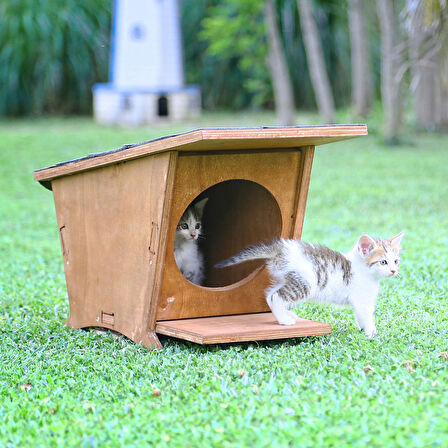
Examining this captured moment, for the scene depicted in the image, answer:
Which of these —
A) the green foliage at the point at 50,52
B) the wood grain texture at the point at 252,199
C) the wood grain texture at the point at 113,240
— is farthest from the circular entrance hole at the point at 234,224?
the green foliage at the point at 50,52

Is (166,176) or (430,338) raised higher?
(166,176)

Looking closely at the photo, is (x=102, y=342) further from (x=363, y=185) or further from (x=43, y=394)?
(x=363, y=185)

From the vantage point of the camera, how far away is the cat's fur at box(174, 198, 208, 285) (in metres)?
5.05

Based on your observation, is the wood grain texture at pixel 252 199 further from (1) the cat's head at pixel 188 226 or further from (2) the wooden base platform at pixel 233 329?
(1) the cat's head at pixel 188 226

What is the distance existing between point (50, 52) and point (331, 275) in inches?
693

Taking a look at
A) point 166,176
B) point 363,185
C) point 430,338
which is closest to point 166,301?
point 166,176

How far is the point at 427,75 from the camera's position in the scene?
16.8m

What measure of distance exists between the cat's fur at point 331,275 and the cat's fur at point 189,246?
777 mm

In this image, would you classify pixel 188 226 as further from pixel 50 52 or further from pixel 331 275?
pixel 50 52

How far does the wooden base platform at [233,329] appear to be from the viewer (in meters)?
4.12

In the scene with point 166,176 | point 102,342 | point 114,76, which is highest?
point 114,76

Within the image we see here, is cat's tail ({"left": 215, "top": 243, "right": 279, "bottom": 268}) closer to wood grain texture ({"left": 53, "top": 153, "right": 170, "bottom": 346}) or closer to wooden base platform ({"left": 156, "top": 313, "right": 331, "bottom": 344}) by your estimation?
wooden base platform ({"left": 156, "top": 313, "right": 331, "bottom": 344})

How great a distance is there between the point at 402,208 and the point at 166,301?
5.66 metres

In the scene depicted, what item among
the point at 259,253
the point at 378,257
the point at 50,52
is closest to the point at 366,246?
the point at 378,257
